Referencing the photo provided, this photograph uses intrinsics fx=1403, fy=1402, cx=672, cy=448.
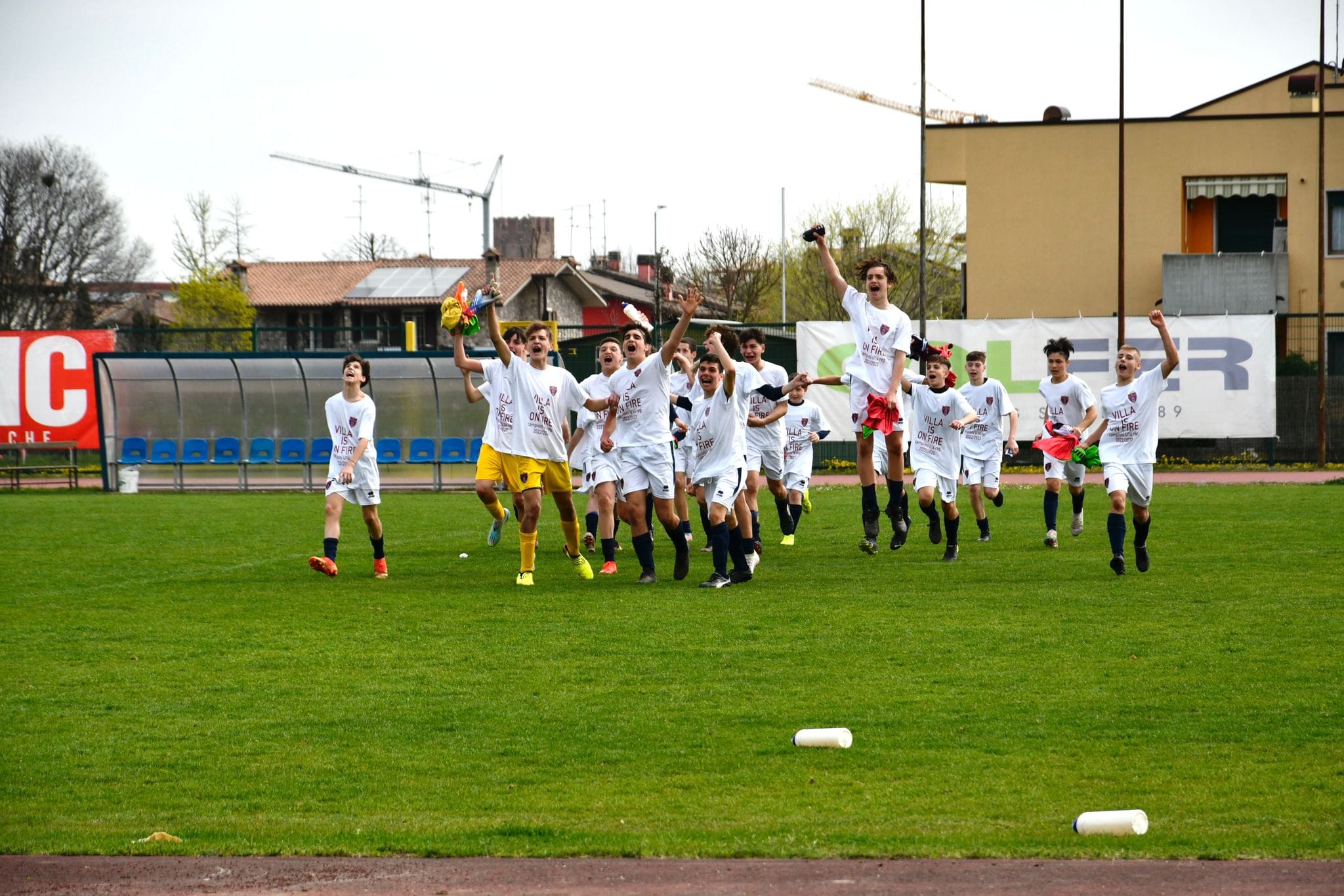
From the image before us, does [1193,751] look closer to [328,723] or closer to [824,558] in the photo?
[328,723]

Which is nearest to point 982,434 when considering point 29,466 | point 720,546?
point 720,546

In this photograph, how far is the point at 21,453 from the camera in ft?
105

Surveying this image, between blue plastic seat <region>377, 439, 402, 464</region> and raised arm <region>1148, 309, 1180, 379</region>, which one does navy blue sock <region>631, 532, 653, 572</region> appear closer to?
raised arm <region>1148, 309, 1180, 379</region>

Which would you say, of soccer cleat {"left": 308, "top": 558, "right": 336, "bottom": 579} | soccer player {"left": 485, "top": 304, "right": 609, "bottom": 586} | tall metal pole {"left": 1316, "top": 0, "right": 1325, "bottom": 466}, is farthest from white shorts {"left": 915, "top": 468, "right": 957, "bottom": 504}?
tall metal pole {"left": 1316, "top": 0, "right": 1325, "bottom": 466}

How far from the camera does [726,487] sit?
11.8 m

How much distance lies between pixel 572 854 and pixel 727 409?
7398mm

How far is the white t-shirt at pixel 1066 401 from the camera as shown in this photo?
1529 cm

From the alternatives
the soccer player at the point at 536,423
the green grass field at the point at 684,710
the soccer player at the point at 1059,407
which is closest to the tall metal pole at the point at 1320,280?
the soccer player at the point at 1059,407

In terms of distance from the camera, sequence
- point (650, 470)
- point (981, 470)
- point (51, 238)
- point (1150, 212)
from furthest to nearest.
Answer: point (51, 238) → point (1150, 212) → point (981, 470) → point (650, 470)

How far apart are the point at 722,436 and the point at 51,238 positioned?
42964 mm

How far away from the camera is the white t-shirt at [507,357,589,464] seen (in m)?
12.1

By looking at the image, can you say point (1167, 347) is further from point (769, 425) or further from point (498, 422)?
point (498, 422)

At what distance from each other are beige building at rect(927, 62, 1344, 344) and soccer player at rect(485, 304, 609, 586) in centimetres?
2587

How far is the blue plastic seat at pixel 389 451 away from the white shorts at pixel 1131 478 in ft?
60.2
